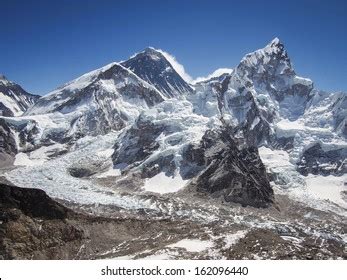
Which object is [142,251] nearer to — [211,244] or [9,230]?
[211,244]

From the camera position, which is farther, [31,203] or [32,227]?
[31,203]

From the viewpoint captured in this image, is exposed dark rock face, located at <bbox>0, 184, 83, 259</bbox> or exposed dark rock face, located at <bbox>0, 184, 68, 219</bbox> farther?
exposed dark rock face, located at <bbox>0, 184, 68, 219</bbox>

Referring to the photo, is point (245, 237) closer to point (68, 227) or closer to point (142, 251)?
point (142, 251)

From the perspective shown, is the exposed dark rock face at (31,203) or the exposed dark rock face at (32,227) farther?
the exposed dark rock face at (31,203)

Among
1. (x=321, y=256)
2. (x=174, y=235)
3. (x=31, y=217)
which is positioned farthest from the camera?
(x=174, y=235)

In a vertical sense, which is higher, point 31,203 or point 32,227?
point 31,203
